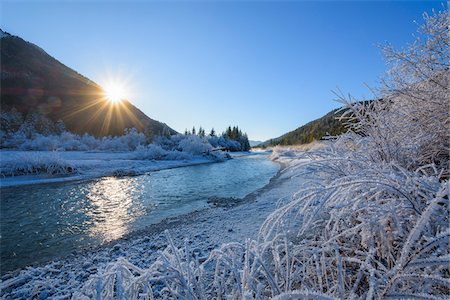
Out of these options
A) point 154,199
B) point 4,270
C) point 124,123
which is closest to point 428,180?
point 4,270

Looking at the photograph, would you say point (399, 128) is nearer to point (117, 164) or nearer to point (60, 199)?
point (60, 199)

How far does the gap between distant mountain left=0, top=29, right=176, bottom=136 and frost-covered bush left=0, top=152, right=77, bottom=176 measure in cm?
3877

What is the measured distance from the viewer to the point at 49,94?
63000 mm

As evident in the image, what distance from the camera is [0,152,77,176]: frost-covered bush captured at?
1565 centimetres

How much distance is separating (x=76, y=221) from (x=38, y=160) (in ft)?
43.2

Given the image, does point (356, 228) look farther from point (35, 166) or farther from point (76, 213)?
point (35, 166)

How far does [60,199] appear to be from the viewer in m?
10.2

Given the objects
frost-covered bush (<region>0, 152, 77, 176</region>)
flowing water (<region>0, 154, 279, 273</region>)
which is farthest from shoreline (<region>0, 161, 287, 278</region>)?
frost-covered bush (<region>0, 152, 77, 176</region>)

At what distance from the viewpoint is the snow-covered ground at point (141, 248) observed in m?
3.75

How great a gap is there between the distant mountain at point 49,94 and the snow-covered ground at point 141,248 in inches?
2048

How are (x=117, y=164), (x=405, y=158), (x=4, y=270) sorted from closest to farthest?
1. (x=405, y=158)
2. (x=4, y=270)
3. (x=117, y=164)

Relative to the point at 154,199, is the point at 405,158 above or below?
above

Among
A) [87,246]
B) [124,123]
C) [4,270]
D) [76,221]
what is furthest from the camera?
[124,123]

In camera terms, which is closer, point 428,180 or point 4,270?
point 428,180
